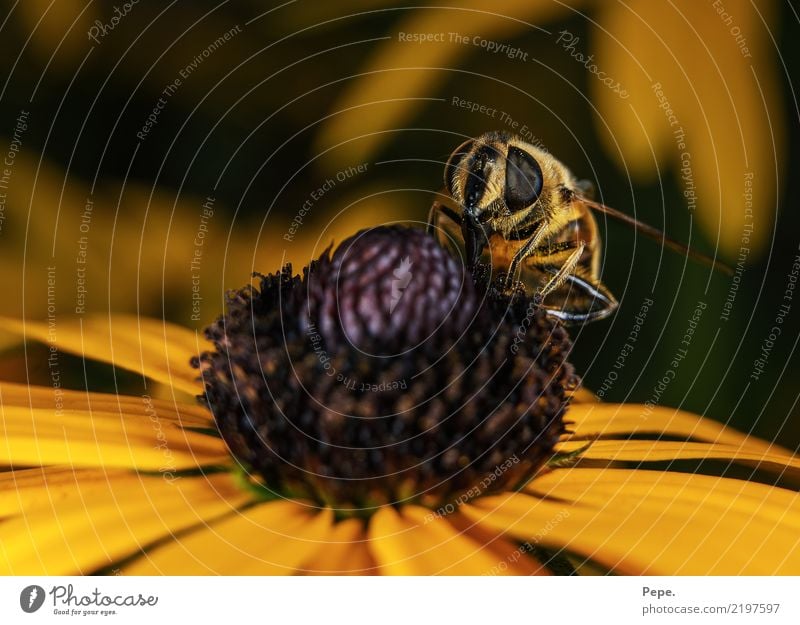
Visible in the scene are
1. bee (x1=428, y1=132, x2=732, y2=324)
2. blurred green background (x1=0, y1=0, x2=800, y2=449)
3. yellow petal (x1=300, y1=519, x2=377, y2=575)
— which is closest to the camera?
yellow petal (x1=300, y1=519, x2=377, y2=575)

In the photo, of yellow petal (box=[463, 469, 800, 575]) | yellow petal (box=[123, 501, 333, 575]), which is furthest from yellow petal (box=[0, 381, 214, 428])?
yellow petal (box=[463, 469, 800, 575])

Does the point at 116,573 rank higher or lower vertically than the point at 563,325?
lower

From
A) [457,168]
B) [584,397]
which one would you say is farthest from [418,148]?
[584,397]

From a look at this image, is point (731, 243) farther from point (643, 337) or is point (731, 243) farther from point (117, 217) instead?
point (117, 217)

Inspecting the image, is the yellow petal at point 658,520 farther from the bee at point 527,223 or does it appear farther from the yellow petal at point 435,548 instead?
the bee at point 527,223

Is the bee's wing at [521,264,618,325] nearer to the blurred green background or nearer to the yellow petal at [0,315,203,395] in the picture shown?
the blurred green background
